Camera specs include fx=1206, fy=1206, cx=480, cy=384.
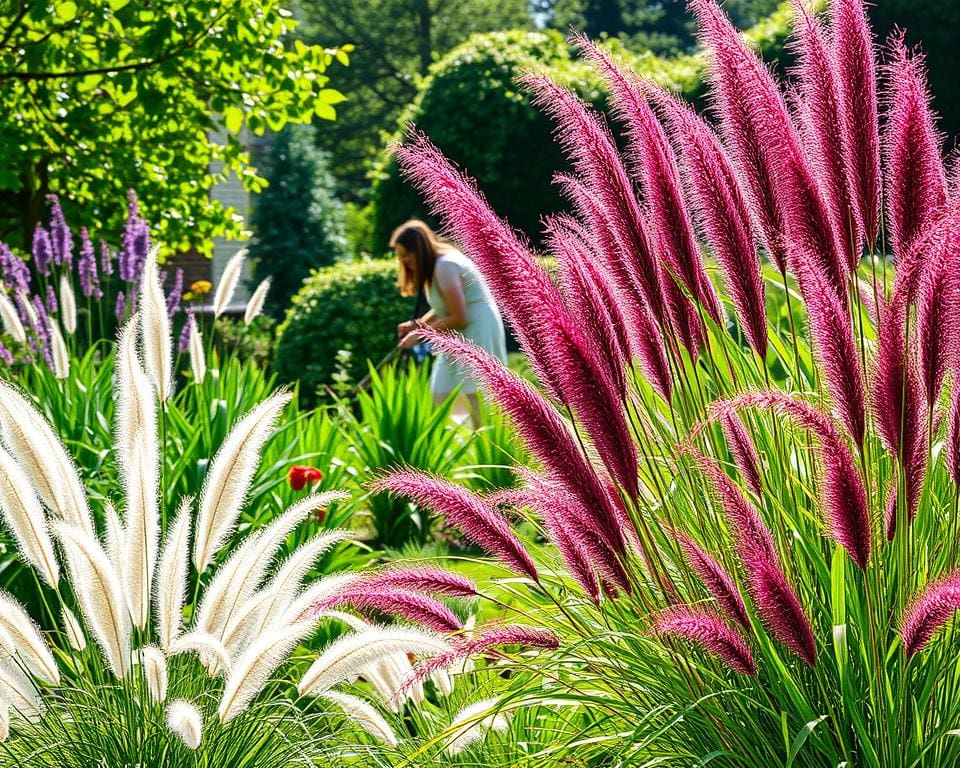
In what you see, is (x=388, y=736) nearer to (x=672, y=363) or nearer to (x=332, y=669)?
(x=332, y=669)

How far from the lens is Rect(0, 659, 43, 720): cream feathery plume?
195cm

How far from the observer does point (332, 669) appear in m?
1.94

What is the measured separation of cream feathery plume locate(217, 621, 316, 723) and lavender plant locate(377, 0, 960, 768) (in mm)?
277

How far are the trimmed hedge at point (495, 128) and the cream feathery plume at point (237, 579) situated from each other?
545 inches

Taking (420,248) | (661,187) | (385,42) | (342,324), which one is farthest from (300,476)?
(385,42)

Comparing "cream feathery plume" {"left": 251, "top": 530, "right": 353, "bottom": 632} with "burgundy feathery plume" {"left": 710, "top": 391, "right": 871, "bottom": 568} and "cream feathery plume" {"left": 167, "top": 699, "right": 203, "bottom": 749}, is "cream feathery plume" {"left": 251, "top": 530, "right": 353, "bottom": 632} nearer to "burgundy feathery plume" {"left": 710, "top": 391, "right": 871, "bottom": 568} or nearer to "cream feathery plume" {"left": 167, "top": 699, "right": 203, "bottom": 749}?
"cream feathery plume" {"left": 167, "top": 699, "right": 203, "bottom": 749}

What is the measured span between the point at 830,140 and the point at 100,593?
138cm

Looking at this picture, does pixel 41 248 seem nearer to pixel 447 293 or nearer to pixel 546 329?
pixel 447 293

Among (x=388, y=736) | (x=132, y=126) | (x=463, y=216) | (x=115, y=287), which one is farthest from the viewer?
(x=115, y=287)

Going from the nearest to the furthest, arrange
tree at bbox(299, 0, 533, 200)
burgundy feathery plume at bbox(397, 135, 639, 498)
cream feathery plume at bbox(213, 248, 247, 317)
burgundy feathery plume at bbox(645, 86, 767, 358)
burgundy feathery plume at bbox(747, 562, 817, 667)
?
burgundy feathery plume at bbox(747, 562, 817, 667) → burgundy feathery plume at bbox(397, 135, 639, 498) → burgundy feathery plume at bbox(645, 86, 767, 358) → cream feathery plume at bbox(213, 248, 247, 317) → tree at bbox(299, 0, 533, 200)

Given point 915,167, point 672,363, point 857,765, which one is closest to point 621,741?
point 857,765

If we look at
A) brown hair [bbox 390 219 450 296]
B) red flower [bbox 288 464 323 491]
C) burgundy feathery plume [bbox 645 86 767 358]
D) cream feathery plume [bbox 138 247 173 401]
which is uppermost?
burgundy feathery plume [bbox 645 86 767 358]

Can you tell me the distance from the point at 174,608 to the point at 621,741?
0.76m

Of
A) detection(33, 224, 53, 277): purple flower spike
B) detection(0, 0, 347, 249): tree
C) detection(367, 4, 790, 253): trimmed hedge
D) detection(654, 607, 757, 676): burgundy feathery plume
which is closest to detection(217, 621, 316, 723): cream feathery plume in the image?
detection(654, 607, 757, 676): burgundy feathery plume
